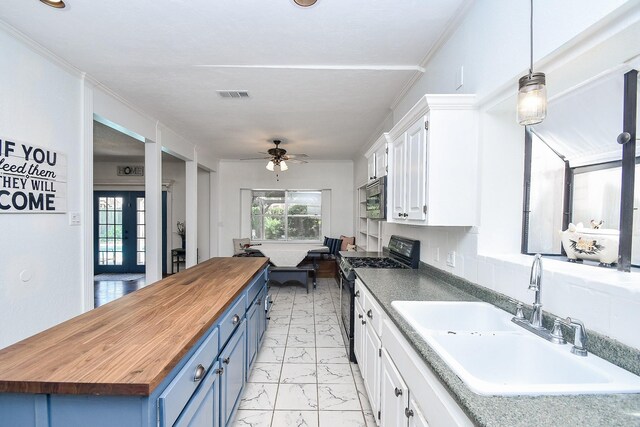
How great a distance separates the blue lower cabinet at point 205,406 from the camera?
1.12 m

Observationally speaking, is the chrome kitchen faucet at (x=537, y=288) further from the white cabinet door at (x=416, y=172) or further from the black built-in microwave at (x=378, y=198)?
the black built-in microwave at (x=378, y=198)

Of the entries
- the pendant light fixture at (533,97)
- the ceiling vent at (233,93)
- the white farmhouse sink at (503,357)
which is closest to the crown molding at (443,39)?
the pendant light fixture at (533,97)

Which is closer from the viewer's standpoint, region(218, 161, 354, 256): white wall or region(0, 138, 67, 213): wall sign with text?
region(0, 138, 67, 213): wall sign with text

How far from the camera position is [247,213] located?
7.48 meters

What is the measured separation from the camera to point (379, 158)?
10.3 ft

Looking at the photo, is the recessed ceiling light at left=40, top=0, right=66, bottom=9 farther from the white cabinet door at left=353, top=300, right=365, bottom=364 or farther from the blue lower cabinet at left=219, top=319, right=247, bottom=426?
the white cabinet door at left=353, top=300, right=365, bottom=364

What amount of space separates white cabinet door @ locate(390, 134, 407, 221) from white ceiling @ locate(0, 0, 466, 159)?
0.74 m

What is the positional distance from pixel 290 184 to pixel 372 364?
5.81m

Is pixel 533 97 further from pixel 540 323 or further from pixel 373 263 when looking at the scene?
pixel 373 263

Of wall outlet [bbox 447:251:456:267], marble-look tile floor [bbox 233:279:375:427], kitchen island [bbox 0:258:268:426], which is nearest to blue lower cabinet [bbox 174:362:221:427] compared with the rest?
kitchen island [bbox 0:258:268:426]

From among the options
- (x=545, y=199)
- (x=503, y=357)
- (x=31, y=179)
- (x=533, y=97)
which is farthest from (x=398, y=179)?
(x=31, y=179)

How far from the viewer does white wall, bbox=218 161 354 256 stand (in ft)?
24.3

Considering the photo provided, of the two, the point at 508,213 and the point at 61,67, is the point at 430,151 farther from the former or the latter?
the point at 61,67

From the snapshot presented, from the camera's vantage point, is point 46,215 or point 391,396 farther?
point 46,215
